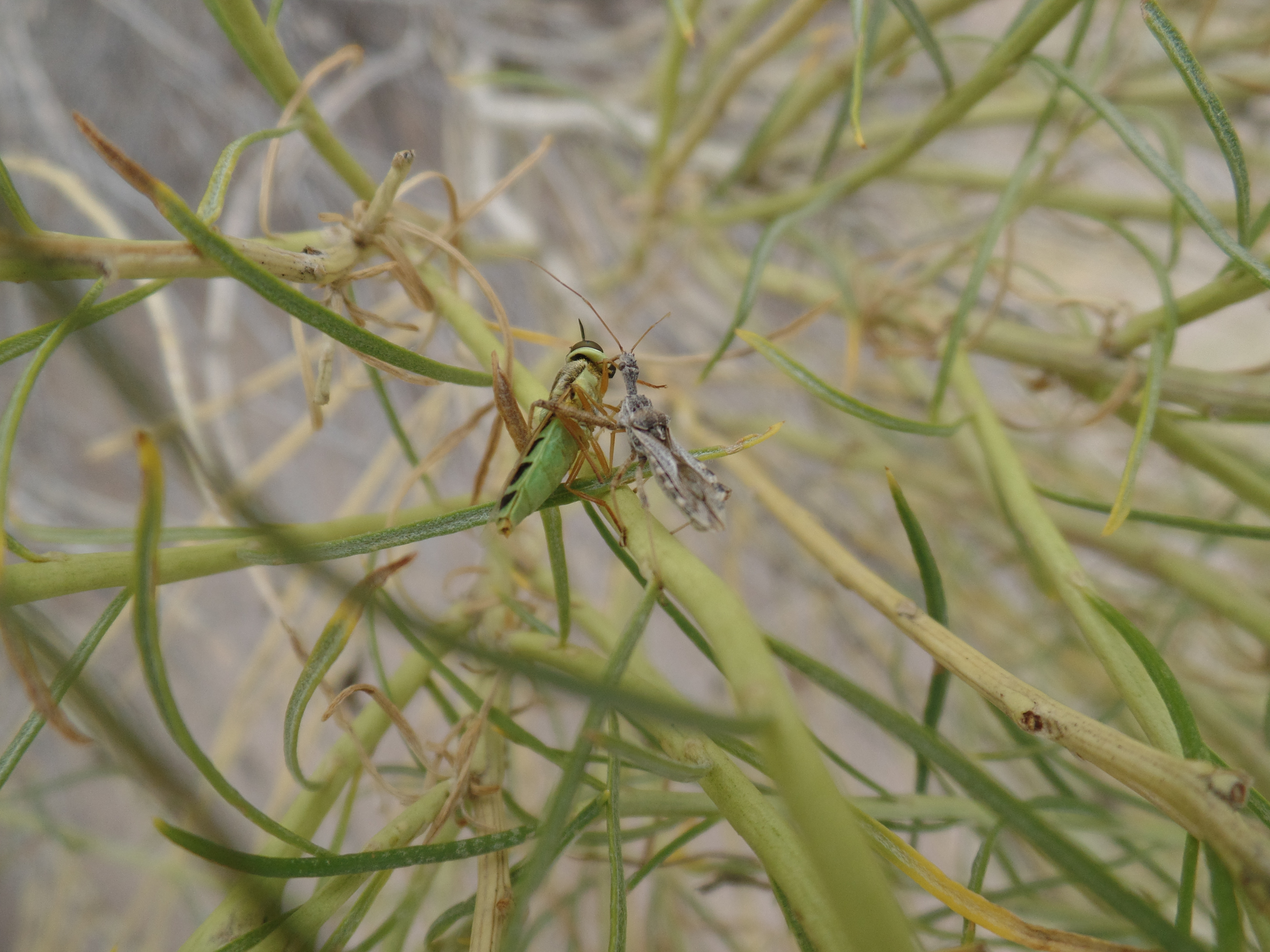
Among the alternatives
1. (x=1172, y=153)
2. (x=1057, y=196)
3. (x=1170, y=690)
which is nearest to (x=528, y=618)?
(x=1170, y=690)

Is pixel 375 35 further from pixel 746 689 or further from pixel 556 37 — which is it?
pixel 746 689

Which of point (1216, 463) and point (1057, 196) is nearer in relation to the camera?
point (1216, 463)

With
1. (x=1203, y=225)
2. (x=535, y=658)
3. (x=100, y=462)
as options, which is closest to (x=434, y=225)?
(x=535, y=658)

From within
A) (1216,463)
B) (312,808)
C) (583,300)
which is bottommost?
(312,808)

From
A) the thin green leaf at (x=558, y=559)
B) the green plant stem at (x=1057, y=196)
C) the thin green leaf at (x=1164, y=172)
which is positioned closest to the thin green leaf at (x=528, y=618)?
the thin green leaf at (x=558, y=559)

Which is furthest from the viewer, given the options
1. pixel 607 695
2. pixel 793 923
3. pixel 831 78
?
pixel 831 78

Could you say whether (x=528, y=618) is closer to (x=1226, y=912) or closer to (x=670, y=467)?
(x=670, y=467)
